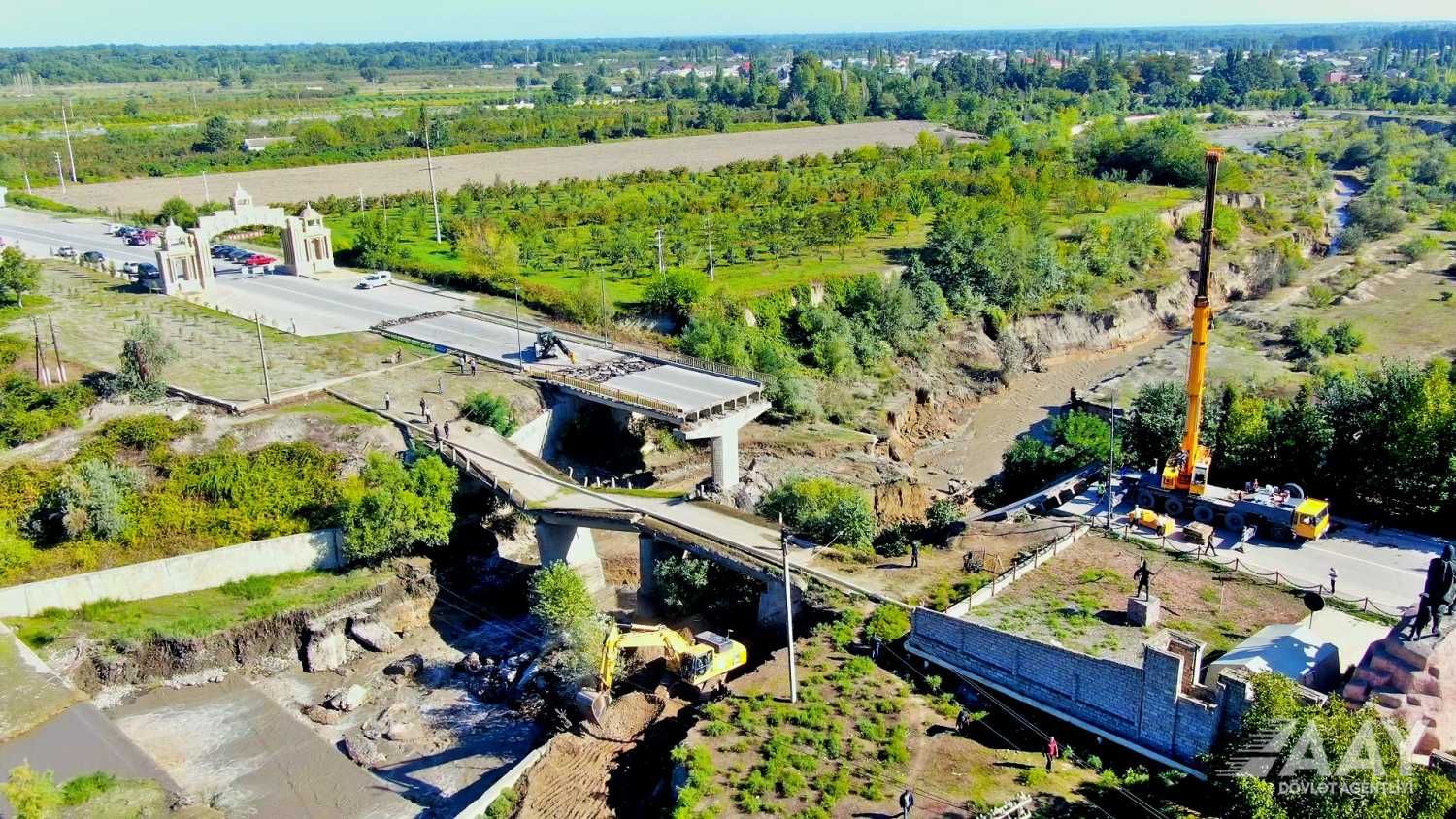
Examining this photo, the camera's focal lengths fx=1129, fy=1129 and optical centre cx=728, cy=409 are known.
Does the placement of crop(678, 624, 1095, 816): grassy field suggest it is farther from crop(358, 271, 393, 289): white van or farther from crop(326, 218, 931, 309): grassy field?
crop(358, 271, 393, 289): white van

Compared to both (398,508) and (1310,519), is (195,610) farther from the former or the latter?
(1310,519)

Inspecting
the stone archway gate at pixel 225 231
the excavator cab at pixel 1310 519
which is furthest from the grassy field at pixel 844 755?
the stone archway gate at pixel 225 231

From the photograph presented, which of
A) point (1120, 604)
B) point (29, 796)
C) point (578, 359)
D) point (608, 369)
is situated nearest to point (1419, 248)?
point (608, 369)

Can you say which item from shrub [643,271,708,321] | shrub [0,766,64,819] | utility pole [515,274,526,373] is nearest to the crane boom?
utility pole [515,274,526,373]

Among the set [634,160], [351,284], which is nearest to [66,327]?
[351,284]

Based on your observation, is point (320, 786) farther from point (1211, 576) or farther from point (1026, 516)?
point (1211, 576)
